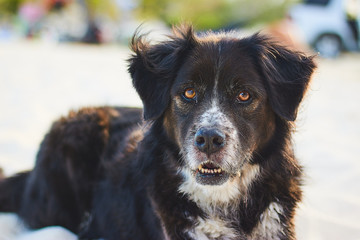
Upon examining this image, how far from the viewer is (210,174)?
9.55ft

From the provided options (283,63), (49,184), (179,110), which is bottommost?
(49,184)

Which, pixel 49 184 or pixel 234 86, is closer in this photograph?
pixel 234 86

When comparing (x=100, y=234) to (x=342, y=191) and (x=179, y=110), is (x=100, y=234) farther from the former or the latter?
(x=342, y=191)

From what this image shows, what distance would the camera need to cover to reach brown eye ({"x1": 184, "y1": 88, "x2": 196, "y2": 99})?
3.05 m

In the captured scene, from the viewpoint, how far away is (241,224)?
10.0 ft

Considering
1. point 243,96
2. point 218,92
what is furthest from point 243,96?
point 218,92

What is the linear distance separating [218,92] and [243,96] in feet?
0.63

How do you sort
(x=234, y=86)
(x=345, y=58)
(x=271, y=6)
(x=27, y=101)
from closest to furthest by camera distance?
(x=234, y=86) → (x=27, y=101) → (x=345, y=58) → (x=271, y=6)

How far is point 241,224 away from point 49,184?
1.94m

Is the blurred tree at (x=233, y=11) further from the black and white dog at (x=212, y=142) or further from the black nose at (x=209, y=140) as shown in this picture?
the black nose at (x=209, y=140)

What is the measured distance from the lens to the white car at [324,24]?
725 inches

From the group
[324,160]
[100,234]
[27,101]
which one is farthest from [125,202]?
[27,101]

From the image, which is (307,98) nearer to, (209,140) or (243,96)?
(243,96)

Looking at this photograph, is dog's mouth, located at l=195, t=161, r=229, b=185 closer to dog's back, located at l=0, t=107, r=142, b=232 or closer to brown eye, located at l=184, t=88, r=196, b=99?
brown eye, located at l=184, t=88, r=196, b=99
